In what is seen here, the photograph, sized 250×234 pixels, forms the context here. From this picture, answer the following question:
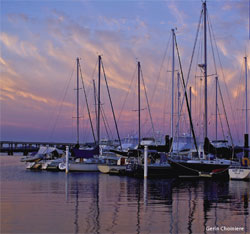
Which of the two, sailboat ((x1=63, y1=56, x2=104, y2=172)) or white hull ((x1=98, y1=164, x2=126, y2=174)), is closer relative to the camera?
white hull ((x1=98, y1=164, x2=126, y2=174))

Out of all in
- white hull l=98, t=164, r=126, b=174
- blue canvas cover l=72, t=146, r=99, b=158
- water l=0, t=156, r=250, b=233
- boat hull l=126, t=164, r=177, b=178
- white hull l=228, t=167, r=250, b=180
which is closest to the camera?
water l=0, t=156, r=250, b=233

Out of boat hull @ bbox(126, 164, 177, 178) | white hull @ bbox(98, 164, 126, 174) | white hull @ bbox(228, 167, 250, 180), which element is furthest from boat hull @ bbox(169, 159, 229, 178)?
white hull @ bbox(98, 164, 126, 174)

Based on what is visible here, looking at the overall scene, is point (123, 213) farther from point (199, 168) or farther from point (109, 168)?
point (109, 168)

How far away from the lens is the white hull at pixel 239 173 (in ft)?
121

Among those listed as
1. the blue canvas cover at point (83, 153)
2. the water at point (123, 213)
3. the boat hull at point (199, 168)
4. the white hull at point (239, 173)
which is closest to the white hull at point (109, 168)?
the blue canvas cover at point (83, 153)

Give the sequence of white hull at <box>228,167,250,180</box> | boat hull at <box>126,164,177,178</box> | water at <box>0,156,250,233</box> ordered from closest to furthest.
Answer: water at <box>0,156,250,233</box> < white hull at <box>228,167,250,180</box> < boat hull at <box>126,164,177,178</box>

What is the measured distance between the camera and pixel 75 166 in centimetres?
5006

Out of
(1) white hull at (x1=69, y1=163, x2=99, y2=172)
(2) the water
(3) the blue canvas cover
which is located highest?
(3) the blue canvas cover

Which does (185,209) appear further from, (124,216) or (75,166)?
(75,166)

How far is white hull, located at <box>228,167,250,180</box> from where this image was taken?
36.8 m

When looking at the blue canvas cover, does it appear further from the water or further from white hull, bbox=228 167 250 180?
the water

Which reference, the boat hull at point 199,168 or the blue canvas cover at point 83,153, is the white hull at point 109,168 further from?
the boat hull at point 199,168

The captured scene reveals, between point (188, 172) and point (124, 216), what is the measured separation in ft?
85.1

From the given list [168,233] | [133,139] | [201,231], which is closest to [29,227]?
[168,233]
